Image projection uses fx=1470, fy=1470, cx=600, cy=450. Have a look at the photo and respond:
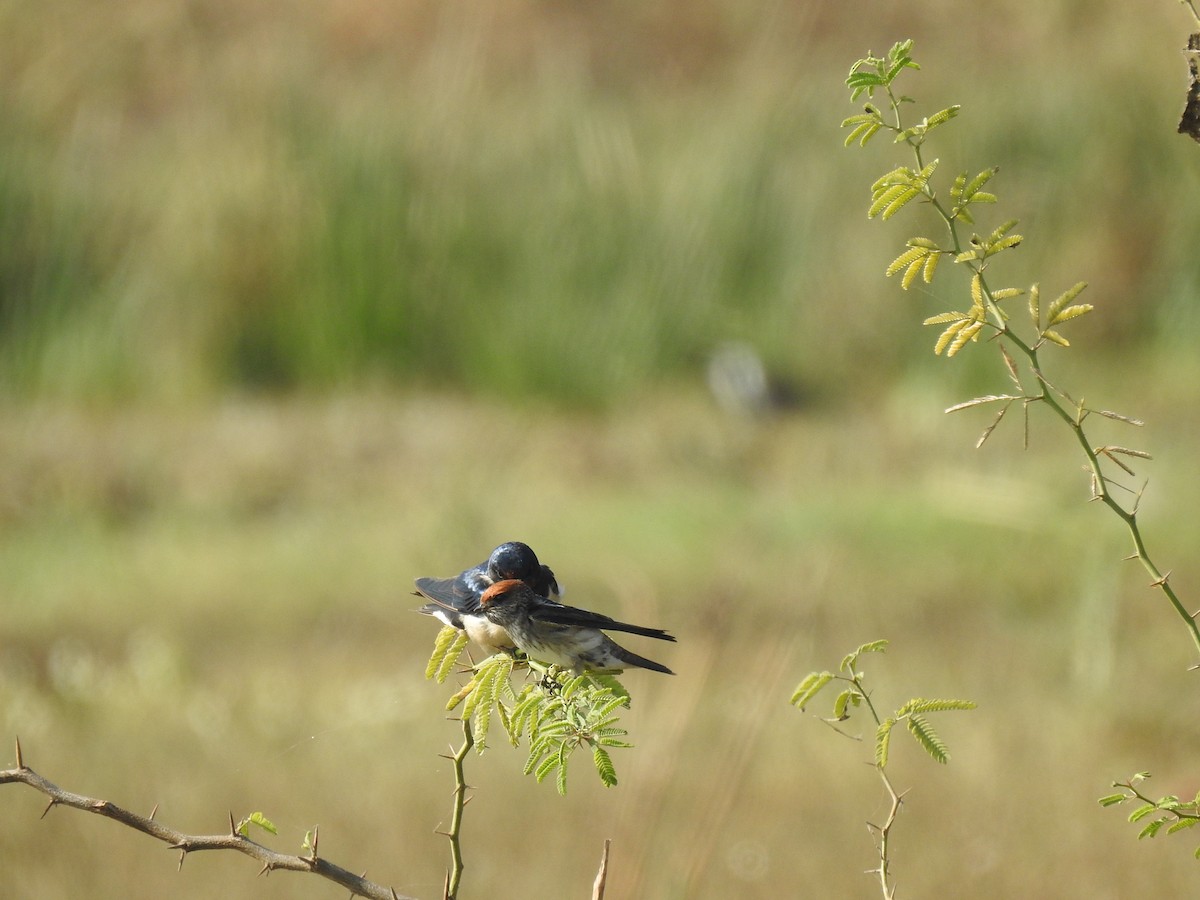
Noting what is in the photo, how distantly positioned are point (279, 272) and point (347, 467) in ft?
2.41

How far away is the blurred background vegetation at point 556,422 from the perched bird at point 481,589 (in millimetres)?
1157

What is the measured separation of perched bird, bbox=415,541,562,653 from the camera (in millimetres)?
777

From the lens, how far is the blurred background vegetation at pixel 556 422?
→ 2.12 metres

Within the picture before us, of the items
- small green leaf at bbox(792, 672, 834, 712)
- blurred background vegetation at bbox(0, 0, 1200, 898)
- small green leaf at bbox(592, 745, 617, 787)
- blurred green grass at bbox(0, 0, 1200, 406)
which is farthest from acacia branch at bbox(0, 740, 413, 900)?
blurred green grass at bbox(0, 0, 1200, 406)

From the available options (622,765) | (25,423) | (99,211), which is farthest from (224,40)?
(622,765)

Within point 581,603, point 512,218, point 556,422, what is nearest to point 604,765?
point 581,603

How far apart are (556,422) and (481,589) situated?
304cm

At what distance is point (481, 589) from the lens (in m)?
0.79

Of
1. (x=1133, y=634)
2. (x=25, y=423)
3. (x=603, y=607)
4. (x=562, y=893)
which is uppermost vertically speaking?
(x=25, y=423)

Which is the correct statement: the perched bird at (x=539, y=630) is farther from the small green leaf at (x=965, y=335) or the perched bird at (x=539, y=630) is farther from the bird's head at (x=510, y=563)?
the small green leaf at (x=965, y=335)

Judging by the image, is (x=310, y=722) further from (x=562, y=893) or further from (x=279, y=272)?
(x=279, y=272)

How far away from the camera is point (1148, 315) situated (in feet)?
13.5

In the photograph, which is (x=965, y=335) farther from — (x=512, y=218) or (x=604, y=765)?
(x=512, y=218)

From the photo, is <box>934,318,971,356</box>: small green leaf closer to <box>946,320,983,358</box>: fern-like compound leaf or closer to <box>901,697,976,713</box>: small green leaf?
<box>946,320,983,358</box>: fern-like compound leaf
